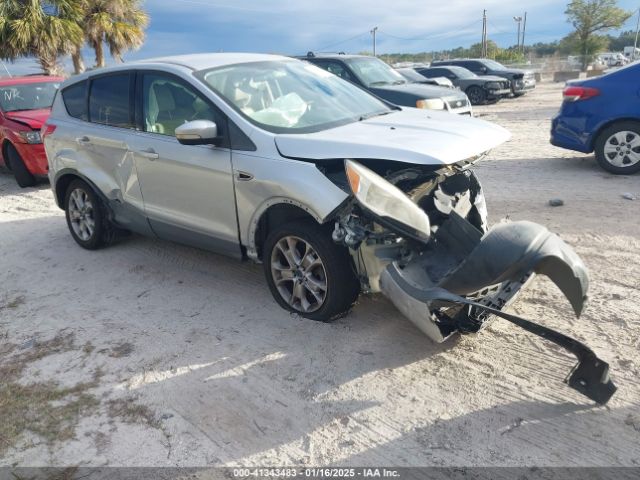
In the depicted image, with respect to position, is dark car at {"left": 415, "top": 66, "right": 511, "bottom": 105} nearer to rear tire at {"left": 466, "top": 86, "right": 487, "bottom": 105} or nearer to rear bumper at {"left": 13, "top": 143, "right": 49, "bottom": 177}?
rear tire at {"left": 466, "top": 86, "right": 487, "bottom": 105}

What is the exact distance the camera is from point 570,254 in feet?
9.63

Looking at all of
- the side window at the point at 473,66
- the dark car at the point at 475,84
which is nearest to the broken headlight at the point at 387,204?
the dark car at the point at 475,84

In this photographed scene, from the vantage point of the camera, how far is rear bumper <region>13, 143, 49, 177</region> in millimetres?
8609

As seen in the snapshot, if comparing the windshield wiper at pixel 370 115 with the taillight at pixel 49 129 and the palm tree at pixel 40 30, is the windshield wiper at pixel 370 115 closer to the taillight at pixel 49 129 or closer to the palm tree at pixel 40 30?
the taillight at pixel 49 129

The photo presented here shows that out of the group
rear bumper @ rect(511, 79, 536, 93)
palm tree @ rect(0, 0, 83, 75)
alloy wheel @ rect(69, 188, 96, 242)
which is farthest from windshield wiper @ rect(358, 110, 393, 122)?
rear bumper @ rect(511, 79, 536, 93)

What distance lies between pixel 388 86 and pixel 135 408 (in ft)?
29.0

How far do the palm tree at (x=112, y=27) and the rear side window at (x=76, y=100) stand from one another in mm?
15340

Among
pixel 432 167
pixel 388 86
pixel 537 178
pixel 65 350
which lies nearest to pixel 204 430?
pixel 65 350

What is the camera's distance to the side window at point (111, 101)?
4.75 m

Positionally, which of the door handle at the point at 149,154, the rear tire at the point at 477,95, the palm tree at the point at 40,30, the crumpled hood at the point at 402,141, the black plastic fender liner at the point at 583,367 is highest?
the palm tree at the point at 40,30

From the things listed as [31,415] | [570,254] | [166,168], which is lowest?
[31,415]

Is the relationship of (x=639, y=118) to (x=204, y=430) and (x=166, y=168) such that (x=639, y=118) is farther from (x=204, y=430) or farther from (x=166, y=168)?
(x=204, y=430)

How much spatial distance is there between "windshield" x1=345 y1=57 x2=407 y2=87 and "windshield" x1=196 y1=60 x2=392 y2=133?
6.17 m

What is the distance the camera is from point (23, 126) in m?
8.67
